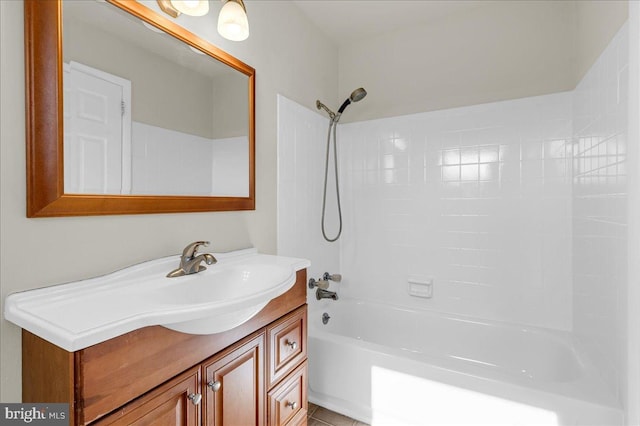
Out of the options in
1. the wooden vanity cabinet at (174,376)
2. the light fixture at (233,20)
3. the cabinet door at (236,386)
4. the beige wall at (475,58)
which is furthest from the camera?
the beige wall at (475,58)

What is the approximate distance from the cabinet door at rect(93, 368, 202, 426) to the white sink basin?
0.14 meters

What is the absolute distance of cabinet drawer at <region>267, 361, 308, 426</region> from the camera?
1193mm

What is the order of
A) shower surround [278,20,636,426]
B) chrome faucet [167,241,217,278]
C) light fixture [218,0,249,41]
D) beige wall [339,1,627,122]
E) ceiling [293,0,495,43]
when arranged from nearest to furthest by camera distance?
chrome faucet [167,241,217,278] < light fixture [218,0,249,41] < shower surround [278,20,636,426] < beige wall [339,1,627,122] < ceiling [293,0,495,43]

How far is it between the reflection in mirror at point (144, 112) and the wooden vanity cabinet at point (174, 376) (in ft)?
1.66

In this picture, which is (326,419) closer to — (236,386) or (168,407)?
(236,386)

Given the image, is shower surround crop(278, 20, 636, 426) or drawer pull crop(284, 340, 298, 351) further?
shower surround crop(278, 20, 636, 426)

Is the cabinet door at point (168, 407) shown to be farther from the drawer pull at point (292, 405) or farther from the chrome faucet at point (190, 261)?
the drawer pull at point (292, 405)

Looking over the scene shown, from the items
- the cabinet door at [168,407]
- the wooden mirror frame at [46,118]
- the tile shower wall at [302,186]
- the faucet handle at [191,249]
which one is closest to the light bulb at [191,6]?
the wooden mirror frame at [46,118]

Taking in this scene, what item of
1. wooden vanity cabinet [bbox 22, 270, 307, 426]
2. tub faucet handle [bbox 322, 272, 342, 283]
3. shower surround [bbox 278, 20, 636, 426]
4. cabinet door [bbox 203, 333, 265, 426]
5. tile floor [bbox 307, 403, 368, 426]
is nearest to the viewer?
wooden vanity cabinet [bbox 22, 270, 307, 426]

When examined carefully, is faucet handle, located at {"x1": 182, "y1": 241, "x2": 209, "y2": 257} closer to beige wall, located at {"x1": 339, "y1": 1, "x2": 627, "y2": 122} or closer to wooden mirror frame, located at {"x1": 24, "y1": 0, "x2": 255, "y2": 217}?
wooden mirror frame, located at {"x1": 24, "y1": 0, "x2": 255, "y2": 217}

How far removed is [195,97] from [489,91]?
5.91 ft

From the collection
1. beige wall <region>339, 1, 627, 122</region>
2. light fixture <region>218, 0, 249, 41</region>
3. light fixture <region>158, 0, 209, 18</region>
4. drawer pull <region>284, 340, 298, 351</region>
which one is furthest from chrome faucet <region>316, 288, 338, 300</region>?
light fixture <region>158, 0, 209, 18</region>

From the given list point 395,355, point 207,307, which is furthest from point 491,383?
point 207,307

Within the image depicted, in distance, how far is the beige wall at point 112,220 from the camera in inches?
32.1
